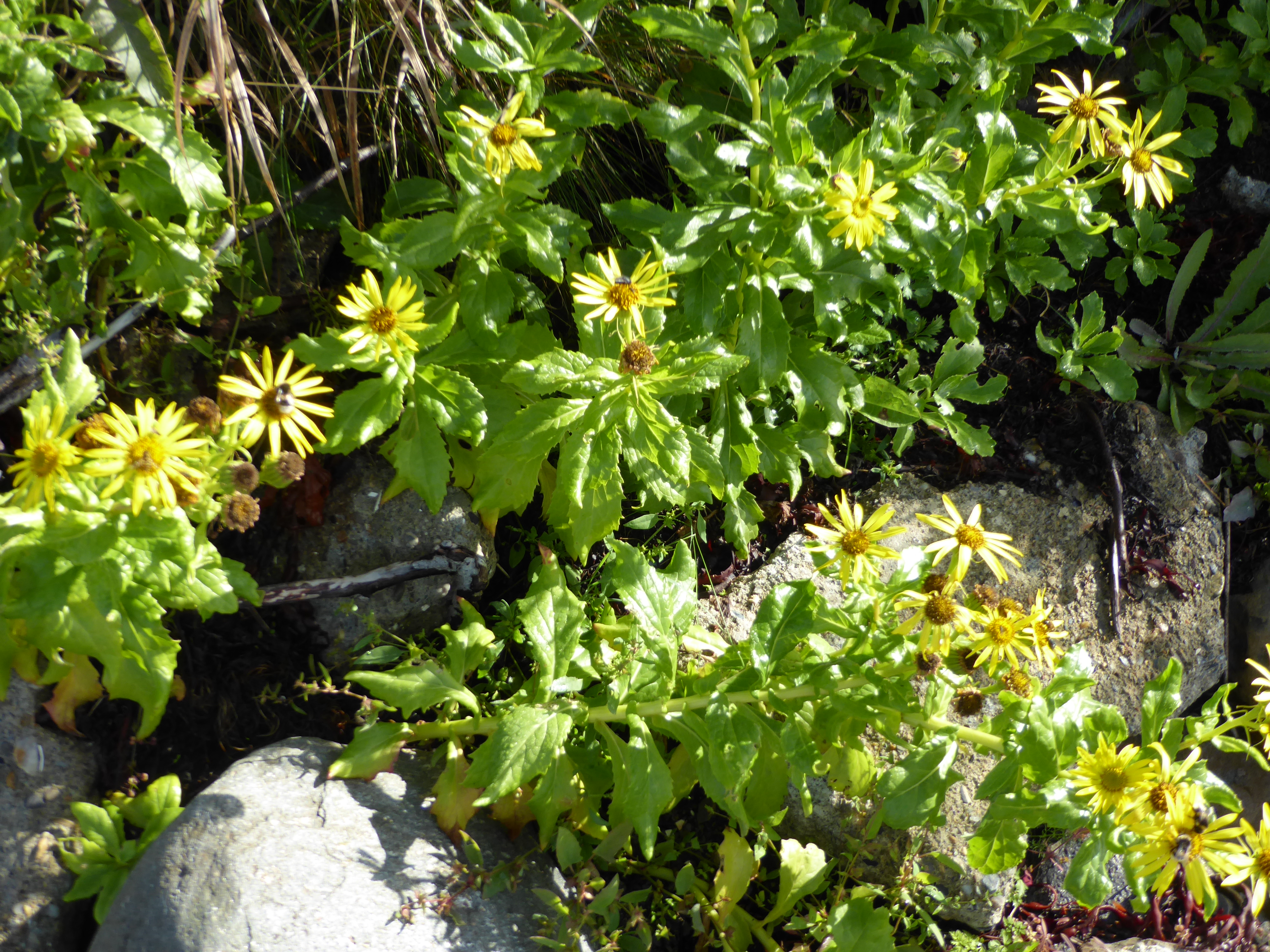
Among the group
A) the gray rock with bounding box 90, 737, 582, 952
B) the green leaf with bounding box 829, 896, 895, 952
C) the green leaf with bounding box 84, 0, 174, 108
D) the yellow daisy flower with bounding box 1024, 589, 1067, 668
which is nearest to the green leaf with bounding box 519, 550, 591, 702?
the gray rock with bounding box 90, 737, 582, 952

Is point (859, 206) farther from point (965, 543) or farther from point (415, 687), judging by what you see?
point (415, 687)

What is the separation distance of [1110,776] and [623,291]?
143 cm

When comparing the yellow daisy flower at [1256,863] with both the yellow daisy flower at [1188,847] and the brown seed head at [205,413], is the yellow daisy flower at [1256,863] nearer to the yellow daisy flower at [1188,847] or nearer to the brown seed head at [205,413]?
the yellow daisy flower at [1188,847]

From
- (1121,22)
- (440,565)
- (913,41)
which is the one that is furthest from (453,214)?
(1121,22)

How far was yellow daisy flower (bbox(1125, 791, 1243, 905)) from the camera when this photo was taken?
166 centimetres

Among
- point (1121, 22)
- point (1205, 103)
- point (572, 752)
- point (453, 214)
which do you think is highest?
point (1121, 22)

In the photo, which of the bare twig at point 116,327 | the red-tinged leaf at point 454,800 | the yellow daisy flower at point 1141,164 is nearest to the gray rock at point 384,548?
the red-tinged leaf at point 454,800

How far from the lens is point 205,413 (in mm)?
1730

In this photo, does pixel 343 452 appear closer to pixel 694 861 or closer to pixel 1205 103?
pixel 694 861

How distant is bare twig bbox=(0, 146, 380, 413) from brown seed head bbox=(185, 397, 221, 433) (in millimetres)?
580

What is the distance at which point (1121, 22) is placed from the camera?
312 cm

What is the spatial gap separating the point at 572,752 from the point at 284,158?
173cm

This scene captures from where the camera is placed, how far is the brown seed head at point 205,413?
173cm

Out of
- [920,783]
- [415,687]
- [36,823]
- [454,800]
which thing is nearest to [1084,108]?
[920,783]
